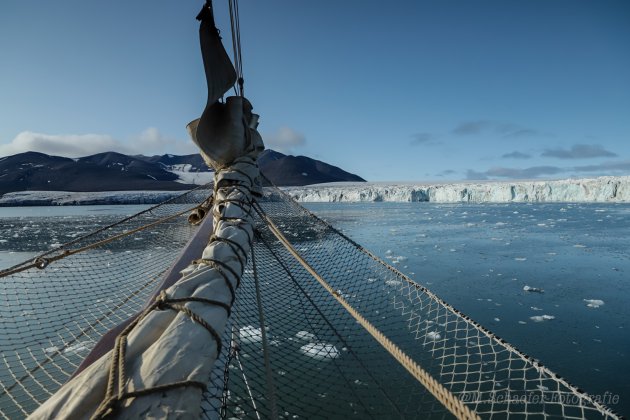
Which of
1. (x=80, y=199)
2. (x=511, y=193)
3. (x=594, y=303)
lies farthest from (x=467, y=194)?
(x=80, y=199)

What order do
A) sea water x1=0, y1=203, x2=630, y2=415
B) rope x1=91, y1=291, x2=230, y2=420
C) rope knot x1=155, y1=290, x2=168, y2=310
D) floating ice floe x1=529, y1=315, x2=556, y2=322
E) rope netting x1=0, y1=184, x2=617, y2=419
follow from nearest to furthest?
rope x1=91, y1=291, x2=230, y2=420, rope knot x1=155, y1=290, x2=168, y2=310, rope netting x1=0, y1=184, x2=617, y2=419, sea water x1=0, y1=203, x2=630, y2=415, floating ice floe x1=529, y1=315, x2=556, y2=322

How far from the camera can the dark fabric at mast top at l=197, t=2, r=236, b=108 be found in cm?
252

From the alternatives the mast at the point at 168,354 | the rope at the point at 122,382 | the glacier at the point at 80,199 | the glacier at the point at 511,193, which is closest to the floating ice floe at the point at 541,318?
the mast at the point at 168,354

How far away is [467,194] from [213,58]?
31290mm

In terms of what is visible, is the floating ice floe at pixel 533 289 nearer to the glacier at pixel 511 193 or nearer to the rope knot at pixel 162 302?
the rope knot at pixel 162 302

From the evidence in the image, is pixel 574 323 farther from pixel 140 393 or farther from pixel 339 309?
pixel 140 393

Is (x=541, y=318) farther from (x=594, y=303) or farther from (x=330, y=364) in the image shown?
(x=330, y=364)

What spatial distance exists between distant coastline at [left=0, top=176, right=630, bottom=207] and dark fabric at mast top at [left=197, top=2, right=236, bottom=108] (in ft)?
97.1

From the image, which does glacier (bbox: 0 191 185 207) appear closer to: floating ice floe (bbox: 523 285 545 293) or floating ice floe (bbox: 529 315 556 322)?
floating ice floe (bbox: 523 285 545 293)

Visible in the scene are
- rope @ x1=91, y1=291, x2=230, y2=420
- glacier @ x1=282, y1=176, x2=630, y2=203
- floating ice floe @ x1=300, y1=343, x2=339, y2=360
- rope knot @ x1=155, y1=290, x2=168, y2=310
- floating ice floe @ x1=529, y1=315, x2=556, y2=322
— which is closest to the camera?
rope @ x1=91, y1=291, x2=230, y2=420

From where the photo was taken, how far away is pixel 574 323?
4.54 m

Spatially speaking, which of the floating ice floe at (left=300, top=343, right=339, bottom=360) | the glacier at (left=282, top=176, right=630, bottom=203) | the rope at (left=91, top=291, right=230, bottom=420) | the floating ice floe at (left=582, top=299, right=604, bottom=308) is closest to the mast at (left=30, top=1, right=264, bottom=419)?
the rope at (left=91, top=291, right=230, bottom=420)

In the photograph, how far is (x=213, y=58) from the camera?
2562 mm

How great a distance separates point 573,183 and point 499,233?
1796cm
